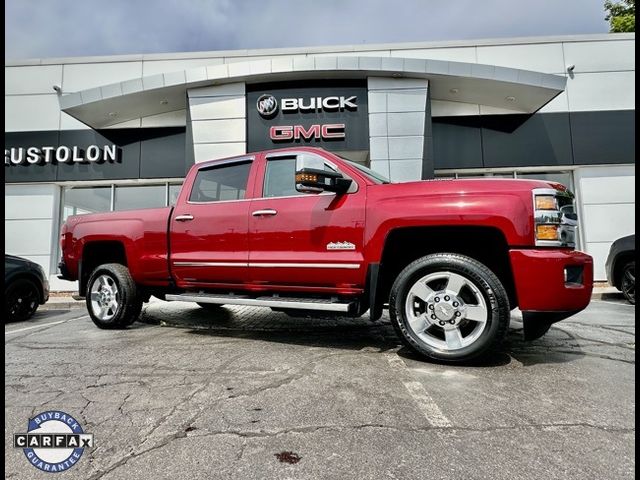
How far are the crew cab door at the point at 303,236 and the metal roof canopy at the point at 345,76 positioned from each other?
7.47 metres

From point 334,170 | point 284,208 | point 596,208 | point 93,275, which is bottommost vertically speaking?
point 93,275

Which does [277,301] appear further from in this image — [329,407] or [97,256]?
[97,256]

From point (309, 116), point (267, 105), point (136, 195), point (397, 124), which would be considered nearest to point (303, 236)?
point (397, 124)

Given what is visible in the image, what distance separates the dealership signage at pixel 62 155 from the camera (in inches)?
477

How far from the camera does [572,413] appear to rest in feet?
6.94

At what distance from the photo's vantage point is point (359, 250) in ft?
11.2

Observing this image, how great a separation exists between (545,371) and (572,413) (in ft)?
2.61

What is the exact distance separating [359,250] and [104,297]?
11.8 feet

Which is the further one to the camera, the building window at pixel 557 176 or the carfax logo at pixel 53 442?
the building window at pixel 557 176

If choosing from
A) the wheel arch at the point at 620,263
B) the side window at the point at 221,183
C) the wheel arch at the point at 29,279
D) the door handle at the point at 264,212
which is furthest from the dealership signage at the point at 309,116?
the door handle at the point at 264,212

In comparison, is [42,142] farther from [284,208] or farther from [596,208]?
[596,208]

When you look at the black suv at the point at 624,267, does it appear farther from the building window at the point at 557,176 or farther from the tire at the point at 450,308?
the building window at the point at 557,176

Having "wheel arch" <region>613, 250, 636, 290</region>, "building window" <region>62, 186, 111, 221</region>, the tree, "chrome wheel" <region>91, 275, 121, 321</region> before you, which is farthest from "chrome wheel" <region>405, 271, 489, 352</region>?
the tree

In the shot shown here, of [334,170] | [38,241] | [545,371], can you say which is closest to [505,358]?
[545,371]
